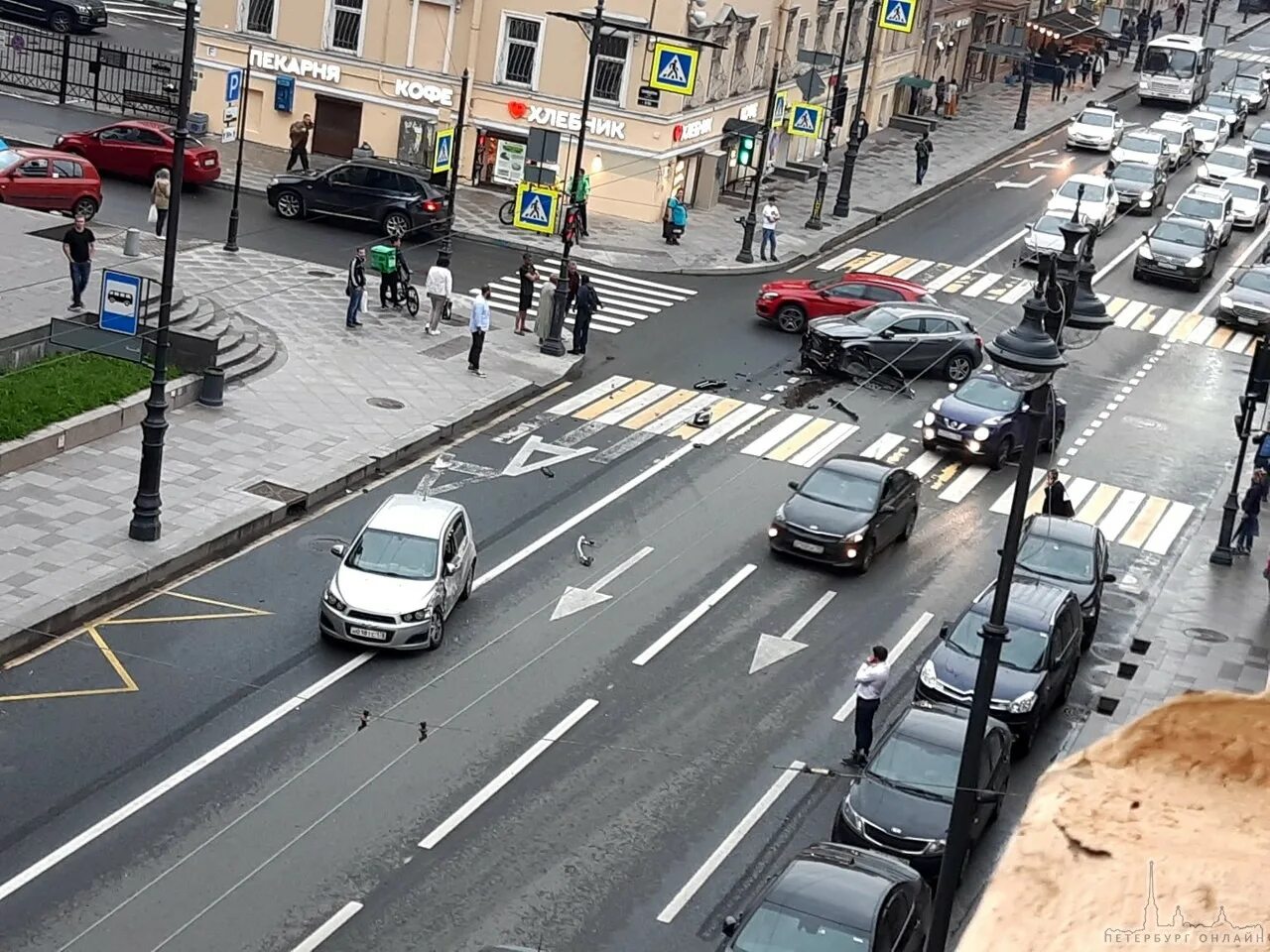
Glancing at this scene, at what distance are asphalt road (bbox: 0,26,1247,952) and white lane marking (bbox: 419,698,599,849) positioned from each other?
42 mm

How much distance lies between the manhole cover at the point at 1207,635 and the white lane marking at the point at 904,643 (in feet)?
13.2

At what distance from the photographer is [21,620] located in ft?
75.9

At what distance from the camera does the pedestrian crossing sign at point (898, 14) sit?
55.1 meters

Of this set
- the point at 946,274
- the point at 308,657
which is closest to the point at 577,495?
the point at 308,657

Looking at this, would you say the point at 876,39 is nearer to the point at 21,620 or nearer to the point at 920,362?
the point at 920,362

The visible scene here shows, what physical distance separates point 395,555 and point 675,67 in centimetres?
2198

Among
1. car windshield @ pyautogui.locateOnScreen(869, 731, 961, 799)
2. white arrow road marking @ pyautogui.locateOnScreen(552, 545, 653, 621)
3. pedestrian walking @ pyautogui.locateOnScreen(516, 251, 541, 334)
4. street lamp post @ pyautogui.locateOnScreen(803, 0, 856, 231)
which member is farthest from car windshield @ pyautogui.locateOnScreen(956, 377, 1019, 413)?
street lamp post @ pyautogui.locateOnScreen(803, 0, 856, 231)

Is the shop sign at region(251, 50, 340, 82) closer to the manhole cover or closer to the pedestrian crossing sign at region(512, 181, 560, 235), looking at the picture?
the pedestrian crossing sign at region(512, 181, 560, 235)

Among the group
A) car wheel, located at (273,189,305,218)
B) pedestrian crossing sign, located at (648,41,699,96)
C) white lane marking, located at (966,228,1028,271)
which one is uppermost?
pedestrian crossing sign, located at (648,41,699,96)

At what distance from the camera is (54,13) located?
2569 inches

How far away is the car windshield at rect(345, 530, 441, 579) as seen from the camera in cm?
2481

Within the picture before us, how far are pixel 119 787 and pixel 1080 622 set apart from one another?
12940 mm

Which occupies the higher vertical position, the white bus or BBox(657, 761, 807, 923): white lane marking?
the white bus

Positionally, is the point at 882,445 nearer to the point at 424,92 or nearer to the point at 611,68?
the point at 611,68
